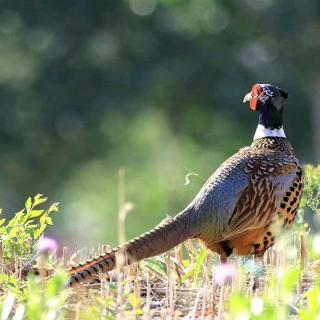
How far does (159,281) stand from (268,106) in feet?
5.60

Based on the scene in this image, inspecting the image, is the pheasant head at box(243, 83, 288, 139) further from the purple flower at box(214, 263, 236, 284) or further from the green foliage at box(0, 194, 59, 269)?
the green foliage at box(0, 194, 59, 269)

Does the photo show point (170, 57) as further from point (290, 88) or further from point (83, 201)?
point (83, 201)

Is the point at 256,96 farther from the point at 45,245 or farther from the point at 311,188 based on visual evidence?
the point at 45,245

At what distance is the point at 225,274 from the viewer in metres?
6.30

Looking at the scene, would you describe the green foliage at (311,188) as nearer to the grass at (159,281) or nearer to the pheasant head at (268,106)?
the grass at (159,281)

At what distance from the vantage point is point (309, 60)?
80.4 feet

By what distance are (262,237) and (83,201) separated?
23.1m

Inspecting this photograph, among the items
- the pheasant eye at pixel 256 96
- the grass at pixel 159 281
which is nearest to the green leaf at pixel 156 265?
the grass at pixel 159 281

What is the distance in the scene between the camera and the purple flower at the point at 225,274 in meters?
6.21

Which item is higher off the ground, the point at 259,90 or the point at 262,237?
the point at 259,90

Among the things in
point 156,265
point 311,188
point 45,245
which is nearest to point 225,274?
point 156,265

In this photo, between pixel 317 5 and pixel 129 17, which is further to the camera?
pixel 129 17

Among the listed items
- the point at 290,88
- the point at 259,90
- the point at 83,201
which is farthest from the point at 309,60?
the point at 259,90

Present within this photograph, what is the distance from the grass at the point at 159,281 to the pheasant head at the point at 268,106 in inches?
16.8
